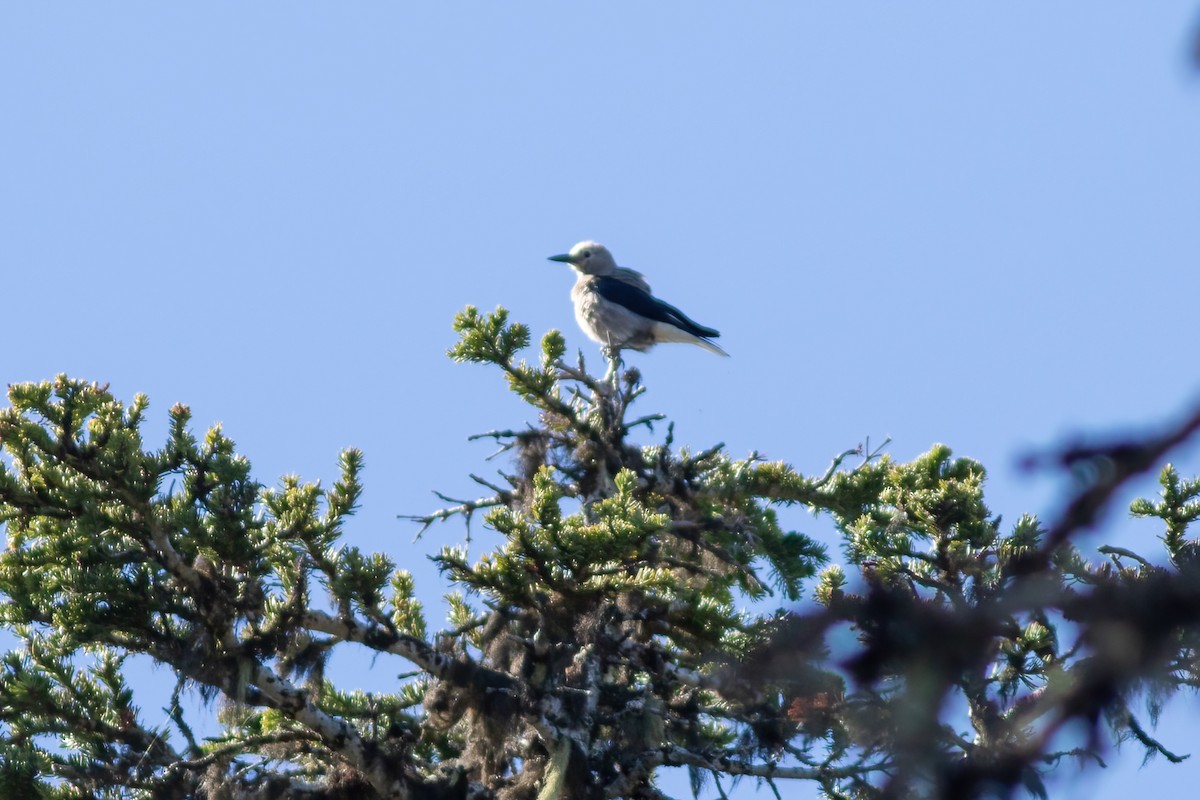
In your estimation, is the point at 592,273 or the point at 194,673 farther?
the point at 592,273

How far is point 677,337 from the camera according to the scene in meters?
12.5

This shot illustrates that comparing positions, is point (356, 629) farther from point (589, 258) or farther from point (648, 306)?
point (589, 258)

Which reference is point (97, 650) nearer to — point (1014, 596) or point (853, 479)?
point (853, 479)

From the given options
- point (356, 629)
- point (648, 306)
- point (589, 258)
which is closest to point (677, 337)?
point (648, 306)

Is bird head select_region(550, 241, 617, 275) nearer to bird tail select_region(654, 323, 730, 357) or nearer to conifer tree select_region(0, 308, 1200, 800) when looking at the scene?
bird tail select_region(654, 323, 730, 357)

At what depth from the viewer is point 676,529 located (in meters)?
6.91

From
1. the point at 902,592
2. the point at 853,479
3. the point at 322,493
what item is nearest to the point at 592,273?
the point at 853,479

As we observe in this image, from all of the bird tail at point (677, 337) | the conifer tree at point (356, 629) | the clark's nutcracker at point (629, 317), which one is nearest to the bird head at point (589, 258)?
the clark's nutcracker at point (629, 317)

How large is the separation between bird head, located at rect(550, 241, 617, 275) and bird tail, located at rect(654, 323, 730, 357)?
4.85ft

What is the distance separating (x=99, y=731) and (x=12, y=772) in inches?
21.3

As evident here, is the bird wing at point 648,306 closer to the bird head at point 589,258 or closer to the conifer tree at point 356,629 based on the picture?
the bird head at point 589,258

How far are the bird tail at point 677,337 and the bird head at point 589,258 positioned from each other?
58.3 inches

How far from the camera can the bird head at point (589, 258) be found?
1375 cm

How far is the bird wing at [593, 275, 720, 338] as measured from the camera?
1228cm
